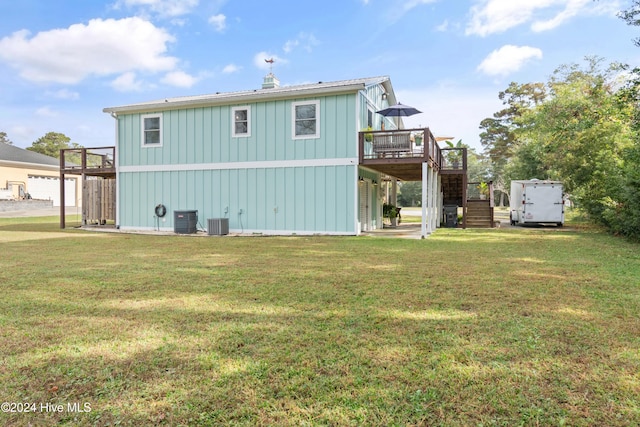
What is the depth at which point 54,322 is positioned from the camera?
3.83 metres

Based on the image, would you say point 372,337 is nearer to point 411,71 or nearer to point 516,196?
point 516,196

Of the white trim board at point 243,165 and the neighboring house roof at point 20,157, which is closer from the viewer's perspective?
the white trim board at point 243,165

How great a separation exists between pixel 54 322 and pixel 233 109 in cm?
1173

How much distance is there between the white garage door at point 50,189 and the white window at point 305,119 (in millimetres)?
27541

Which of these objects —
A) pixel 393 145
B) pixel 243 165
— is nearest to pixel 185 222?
pixel 243 165

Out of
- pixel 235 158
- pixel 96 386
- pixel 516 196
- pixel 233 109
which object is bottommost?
pixel 96 386

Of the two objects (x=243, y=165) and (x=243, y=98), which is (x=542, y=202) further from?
(x=243, y=98)

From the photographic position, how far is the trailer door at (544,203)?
57.0 ft

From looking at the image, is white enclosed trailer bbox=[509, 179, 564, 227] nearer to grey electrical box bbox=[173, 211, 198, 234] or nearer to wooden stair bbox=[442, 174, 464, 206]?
wooden stair bbox=[442, 174, 464, 206]

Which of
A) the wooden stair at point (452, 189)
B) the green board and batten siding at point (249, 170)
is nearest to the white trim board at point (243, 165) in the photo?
the green board and batten siding at point (249, 170)

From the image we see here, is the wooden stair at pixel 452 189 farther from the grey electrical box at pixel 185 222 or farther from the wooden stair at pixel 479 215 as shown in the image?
the grey electrical box at pixel 185 222

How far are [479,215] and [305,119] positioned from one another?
933 centimetres

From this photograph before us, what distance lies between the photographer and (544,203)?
17500mm

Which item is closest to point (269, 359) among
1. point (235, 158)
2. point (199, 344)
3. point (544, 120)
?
point (199, 344)
